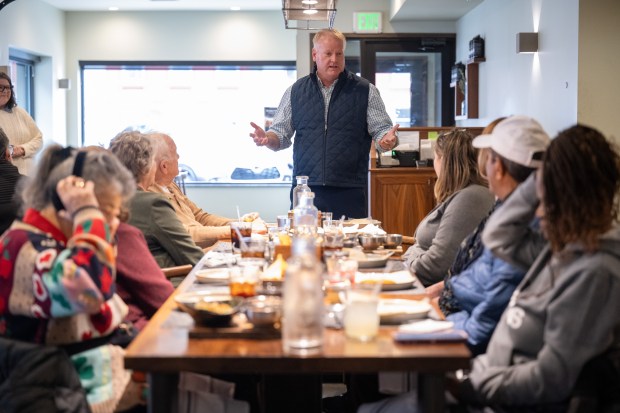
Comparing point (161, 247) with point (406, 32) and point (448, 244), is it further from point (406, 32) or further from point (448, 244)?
point (406, 32)

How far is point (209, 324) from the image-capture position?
84.1 inches

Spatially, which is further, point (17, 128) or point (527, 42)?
point (17, 128)

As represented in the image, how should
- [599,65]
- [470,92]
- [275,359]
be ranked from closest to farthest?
[275,359] → [599,65] → [470,92]

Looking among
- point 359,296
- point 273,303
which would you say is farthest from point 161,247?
point 359,296

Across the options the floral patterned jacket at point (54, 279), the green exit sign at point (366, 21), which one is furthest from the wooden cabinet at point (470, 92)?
the floral patterned jacket at point (54, 279)

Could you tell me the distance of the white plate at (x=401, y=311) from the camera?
7.39 ft

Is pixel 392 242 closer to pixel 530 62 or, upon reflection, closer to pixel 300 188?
pixel 300 188

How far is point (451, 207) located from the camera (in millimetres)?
3703

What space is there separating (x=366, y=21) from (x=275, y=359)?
8791 mm

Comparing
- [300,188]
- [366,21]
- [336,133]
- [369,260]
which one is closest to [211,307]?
[369,260]

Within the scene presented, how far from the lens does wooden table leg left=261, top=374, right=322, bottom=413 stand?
9.48ft

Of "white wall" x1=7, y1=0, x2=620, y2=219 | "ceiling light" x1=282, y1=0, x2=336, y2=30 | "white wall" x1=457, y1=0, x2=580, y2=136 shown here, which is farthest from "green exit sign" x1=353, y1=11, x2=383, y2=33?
"ceiling light" x1=282, y1=0, x2=336, y2=30

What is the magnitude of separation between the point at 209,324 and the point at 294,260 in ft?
0.89

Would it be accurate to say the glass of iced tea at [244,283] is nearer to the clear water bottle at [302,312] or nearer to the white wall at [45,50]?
the clear water bottle at [302,312]
